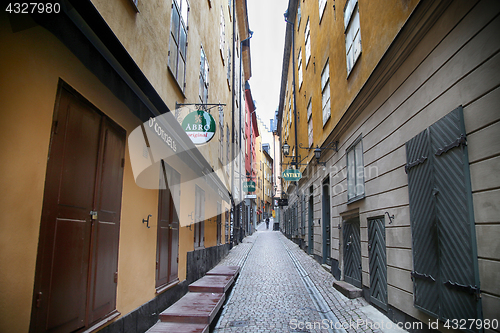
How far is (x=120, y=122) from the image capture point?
172 inches

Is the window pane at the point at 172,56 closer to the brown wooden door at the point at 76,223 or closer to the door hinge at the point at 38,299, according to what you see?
the brown wooden door at the point at 76,223

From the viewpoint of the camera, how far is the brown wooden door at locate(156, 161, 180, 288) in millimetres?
5945

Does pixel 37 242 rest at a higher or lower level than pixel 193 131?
lower

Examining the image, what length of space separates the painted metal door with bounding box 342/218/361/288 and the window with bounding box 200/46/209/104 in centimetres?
522

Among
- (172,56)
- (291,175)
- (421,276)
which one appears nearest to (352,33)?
(172,56)

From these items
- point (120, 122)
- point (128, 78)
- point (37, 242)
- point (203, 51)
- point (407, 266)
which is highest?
point (203, 51)

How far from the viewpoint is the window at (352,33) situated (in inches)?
294

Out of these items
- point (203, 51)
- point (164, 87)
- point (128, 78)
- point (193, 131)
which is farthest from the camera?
point (203, 51)

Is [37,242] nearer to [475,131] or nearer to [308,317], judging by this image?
[475,131]

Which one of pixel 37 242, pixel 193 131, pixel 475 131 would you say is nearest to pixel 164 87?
pixel 193 131

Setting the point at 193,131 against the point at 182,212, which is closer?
the point at 193,131

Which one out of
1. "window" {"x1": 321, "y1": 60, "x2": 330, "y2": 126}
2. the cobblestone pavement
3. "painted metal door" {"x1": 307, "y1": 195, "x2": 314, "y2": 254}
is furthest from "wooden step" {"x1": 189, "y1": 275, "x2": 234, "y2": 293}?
"painted metal door" {"x1": 307, "y1": 195, "x2": 314, "y2": 254}

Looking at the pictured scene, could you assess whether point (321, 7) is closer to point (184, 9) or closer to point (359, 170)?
point (184, 9)

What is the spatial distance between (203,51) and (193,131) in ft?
14.0
